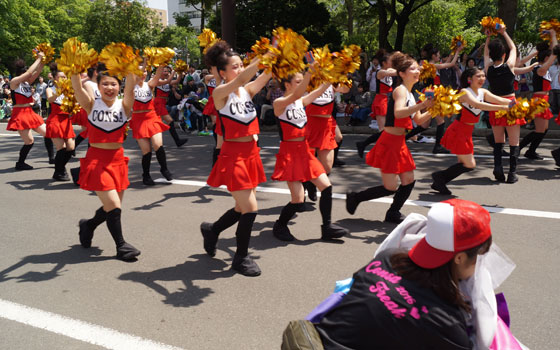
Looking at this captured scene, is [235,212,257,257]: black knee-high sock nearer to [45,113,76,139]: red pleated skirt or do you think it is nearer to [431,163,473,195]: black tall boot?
[431,163,473,195]: black tall boot

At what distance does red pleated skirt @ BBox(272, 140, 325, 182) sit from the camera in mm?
5031

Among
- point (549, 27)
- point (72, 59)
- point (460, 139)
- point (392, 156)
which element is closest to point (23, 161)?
point (72, 59)

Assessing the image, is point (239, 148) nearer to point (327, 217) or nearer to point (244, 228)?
point (244, 228)

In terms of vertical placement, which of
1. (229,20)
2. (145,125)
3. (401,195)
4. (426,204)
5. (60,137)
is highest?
(229,20)

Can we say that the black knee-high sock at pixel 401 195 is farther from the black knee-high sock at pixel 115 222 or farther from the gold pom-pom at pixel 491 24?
the gold pom-pom at pixel 491 24

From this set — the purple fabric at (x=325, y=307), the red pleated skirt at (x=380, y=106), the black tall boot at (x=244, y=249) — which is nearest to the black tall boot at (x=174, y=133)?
the red pleated skirt at (x=380, y=106)

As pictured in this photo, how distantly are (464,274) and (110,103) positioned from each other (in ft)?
12.8

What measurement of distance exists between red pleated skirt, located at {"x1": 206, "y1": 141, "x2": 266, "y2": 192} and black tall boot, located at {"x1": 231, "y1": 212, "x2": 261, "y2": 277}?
0.29m

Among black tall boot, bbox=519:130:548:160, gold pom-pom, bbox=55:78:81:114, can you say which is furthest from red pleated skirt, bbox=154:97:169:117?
black tall boot, bbox=519:130:548:160

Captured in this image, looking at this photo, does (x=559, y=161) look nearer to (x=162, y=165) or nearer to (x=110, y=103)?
(x=162, y=165)

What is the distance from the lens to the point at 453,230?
5.98 feet

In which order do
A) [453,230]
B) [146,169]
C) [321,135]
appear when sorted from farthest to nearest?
[146,169] → [321,135] → [453,230]

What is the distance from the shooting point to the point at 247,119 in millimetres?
4305

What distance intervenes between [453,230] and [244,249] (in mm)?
2784
